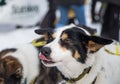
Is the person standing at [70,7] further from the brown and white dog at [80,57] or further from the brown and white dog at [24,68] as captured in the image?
the brown and white dog at [80,57]

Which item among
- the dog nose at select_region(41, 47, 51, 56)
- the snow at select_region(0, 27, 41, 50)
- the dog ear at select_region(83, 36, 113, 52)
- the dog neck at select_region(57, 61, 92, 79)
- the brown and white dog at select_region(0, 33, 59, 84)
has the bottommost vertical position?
the snow at select_region(0, 27, 41, 50)

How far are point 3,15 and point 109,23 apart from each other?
1191mm

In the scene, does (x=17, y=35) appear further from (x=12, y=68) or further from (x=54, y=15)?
(x=12, y=68)

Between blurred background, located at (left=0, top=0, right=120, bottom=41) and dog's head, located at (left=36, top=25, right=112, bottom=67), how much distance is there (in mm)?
1790

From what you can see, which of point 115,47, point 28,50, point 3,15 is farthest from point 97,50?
point 3,15

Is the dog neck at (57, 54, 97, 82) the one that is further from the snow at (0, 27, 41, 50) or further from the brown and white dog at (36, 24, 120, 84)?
the snow at (0, 27, 41, 50)

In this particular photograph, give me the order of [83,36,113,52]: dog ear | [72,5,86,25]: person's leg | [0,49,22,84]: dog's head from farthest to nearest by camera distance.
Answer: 1. [72,5,86,25]: person's leg
2. [0,49,22,84]: dog's head
3. [83,36,113,52]: dog ear

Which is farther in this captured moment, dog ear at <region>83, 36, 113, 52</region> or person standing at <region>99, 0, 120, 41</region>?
person standing at <region>99, 0, 120, 41</region>

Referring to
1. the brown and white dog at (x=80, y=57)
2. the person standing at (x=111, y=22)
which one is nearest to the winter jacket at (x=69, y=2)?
the person standing at (x=111, y=22)

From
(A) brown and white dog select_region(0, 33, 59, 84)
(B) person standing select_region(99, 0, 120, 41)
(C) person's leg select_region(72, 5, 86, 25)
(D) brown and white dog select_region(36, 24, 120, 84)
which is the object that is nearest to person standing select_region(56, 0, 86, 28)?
(C) person's leg select_region(72, 5, 86, 25)

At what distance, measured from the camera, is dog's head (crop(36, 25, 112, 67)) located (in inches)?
78.1

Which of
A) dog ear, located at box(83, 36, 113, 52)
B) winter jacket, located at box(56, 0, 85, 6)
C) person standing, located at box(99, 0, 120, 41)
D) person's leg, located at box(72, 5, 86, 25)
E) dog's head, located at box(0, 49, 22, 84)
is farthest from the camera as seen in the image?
person's leg, located at box(72, 5, 86, 25)

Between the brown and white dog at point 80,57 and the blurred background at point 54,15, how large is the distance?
1.66 metres

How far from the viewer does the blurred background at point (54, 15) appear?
3876 millimetres
